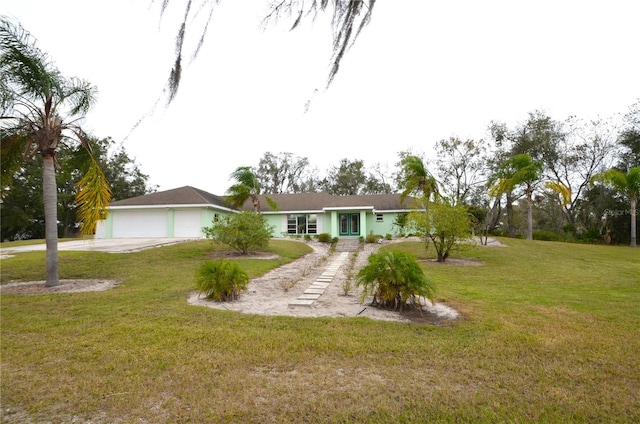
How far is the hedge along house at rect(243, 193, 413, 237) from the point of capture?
25.2 metres

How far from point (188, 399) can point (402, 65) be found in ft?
12.4

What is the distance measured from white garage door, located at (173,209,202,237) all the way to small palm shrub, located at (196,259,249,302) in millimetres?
17429

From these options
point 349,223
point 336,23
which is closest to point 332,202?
point 349,223

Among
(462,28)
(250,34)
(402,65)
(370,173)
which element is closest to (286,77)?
(250,34)

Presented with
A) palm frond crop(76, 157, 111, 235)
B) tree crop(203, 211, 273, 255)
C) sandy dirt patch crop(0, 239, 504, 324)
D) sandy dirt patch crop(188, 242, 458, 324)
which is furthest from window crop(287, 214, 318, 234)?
palm frond crop(76, 157, 111, 235)

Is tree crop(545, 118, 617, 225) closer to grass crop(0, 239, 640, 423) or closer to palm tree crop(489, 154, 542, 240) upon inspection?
palm tree crop(489, 154, 542, 240)

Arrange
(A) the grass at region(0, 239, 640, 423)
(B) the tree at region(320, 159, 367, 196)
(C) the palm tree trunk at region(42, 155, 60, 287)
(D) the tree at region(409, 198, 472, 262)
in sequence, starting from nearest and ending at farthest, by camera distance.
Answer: (A) the grass at region(0, 239, 640, 423)
(C) the palm tree trunk at region(42, 155, 60, 287)
(D) the tree at region(409, 198, 472, 262)
(B) the tree at region(320, 159, 367, 196)

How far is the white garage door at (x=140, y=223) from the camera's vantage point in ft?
77.0

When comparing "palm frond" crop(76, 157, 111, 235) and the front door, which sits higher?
"palm frond" crop(76, 157, 111, 235)

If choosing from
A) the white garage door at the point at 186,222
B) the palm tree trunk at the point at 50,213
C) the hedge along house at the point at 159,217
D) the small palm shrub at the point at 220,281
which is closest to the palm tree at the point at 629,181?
the small palm shrub at the point at 220,281

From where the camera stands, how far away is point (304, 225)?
1043 inches

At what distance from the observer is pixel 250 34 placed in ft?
9.82

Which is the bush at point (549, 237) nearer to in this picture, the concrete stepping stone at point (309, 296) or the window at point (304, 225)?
the window at point (304, 225)

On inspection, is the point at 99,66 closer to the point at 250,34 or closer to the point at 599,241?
the point at 250,34
